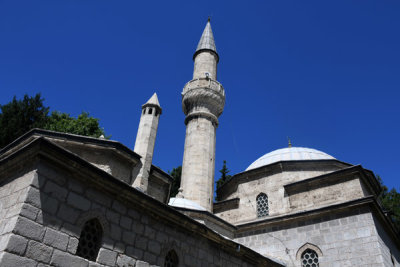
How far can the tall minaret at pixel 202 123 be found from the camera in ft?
40.6

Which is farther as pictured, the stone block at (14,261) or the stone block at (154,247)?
the stone block at (154,247)

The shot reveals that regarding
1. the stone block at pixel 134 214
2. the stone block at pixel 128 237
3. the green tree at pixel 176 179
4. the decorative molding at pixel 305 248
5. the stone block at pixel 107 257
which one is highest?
the green tree at pixel 176 179

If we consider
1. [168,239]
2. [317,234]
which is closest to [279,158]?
[317,234]

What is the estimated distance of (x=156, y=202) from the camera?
5055 millimetres

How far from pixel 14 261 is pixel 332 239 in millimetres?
8110

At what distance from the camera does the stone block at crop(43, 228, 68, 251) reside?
3.64 meters

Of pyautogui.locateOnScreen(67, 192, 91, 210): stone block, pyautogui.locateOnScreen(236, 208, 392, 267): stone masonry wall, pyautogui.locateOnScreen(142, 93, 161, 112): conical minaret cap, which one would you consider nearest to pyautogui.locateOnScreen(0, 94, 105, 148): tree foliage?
pyautogui.locateOnScreen(142, 93, 161, 112): conical minaret cap

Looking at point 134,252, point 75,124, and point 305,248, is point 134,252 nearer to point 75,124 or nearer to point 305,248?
point 305,248

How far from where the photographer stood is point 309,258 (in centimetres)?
910

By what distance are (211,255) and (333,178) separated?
5911mm

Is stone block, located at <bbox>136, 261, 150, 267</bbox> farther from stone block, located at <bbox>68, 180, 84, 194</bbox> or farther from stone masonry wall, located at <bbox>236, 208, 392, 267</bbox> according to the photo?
stone masonry wall, located at <bbox>236, 208, 392, 267</bbox>

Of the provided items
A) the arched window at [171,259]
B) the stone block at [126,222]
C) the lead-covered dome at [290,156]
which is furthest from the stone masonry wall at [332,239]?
the stone block at [126,222]

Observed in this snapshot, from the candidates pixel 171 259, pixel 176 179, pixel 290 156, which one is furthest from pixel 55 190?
pixel 176 179

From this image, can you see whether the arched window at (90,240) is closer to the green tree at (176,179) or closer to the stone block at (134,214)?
the stone block at (134,214)
